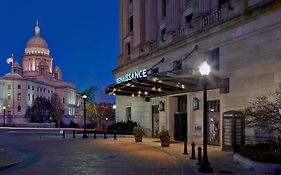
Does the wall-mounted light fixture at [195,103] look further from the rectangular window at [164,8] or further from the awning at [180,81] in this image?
the rectangular window at [164,8]

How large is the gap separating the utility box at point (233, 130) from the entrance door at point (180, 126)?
36.5ft

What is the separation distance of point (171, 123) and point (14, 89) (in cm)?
11330

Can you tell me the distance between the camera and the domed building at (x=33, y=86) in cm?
13925

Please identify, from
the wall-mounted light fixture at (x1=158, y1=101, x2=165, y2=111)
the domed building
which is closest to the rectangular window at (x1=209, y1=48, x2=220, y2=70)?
the wall-mounted light fixture at (x1=158, y1=101, x2=165, y2=111)

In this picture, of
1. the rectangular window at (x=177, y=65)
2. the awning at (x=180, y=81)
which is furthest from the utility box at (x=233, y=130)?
the rectangular window at (x=177, y=65)

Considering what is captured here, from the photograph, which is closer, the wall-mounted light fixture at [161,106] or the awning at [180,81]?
the awning at [180,81]

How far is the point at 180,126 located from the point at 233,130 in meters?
12.5

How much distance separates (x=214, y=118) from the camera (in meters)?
29.3

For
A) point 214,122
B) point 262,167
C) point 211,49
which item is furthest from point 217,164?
point 211,49

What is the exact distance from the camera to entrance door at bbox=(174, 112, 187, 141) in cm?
3550

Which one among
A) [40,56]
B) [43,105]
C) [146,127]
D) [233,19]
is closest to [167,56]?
[146,127]

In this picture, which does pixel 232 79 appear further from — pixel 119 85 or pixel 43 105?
pixel 43 105

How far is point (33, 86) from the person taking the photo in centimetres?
14638

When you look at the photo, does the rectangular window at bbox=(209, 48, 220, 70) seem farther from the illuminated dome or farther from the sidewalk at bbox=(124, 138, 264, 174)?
the illuminated dome
